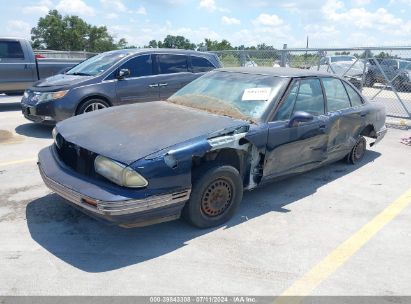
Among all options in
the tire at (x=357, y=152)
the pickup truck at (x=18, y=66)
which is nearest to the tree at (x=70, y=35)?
the pickup truck at (x=18, y=66)

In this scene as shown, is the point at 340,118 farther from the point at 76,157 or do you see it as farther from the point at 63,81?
the point at 63,81

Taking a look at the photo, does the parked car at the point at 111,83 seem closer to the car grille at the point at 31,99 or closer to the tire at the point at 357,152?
the car grille at the point at 31,99

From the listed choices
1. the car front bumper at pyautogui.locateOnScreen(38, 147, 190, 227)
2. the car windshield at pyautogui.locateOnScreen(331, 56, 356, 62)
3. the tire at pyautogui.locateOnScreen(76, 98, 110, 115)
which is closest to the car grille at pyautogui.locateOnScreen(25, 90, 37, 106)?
the tire at pyautogui.locateOnScreen(76, 98, 110, 115)

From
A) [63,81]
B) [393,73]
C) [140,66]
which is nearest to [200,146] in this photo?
[63,81]

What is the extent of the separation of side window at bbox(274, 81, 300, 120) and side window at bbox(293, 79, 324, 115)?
0.07 metres

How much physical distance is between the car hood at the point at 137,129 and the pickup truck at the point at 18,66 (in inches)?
264

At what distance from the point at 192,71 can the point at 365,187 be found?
15.9 feet

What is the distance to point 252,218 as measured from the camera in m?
4.27

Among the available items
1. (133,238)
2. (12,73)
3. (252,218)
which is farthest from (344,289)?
(12,73)

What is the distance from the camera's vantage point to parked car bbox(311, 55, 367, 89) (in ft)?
37.2

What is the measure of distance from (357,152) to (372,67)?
16.8 feet

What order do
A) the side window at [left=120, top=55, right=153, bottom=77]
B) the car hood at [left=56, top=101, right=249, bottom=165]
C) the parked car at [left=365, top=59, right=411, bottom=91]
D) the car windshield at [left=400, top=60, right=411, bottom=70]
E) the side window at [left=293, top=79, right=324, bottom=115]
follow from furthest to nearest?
the parked car at [left=365, top=59, right=411, bottom=91], the car windshield at [left=400, top=60, right=411, bottom=70], the side window at [left=120, top=55, right=153, bottom=77], the side window at [left=293, top=79, right=324, bottom=115], the car hood at [left=56, top=101, right=249, bottom=165]

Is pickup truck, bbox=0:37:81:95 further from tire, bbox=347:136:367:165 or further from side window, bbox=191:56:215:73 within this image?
tire, bbox=347:136:367:165

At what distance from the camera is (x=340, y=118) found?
541 centimetres
